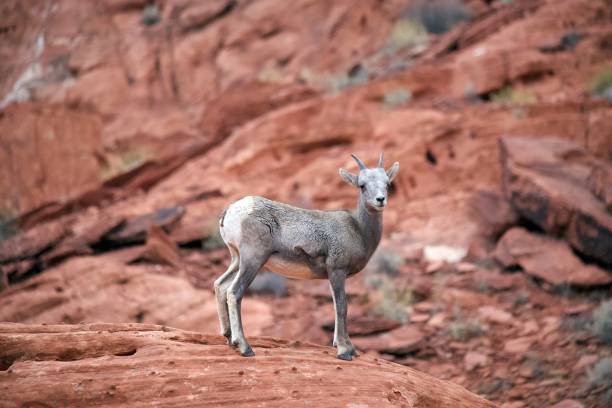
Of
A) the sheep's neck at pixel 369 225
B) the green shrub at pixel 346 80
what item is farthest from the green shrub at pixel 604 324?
the green shrub at pixel 346 80

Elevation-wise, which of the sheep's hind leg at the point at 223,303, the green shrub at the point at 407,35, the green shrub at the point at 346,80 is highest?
the green shrub at the point at 407,35

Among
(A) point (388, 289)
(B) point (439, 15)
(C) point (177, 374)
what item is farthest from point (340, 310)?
(B) point (439, 15)

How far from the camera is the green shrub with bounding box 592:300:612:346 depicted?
30.3 feet

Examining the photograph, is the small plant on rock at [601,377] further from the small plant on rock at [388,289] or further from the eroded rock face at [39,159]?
the eroded rock face at [39,159]

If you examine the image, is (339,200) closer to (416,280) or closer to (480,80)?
(416,280)

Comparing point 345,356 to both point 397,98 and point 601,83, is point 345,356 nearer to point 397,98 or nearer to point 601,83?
point 397,98

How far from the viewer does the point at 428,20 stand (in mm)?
21109

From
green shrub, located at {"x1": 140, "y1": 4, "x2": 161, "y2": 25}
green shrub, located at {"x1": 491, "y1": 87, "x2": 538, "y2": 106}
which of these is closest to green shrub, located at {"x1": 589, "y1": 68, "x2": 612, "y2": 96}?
green shrub, located at {"x1": 491, "y1": 87, "x2": 538, "y2": 106}

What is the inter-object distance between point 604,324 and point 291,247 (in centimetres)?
568

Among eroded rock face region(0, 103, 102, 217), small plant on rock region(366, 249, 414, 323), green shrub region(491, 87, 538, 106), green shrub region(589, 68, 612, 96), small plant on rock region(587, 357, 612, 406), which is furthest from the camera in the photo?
eroded rock face region(0, 103, 102, 217)

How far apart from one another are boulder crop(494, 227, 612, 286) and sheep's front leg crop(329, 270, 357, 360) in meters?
5.91

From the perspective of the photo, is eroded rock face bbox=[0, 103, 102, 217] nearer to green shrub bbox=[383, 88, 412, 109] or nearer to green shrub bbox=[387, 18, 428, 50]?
green shrub bbox=[383, 88, 412, 109]

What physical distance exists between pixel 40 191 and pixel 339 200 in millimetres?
9802

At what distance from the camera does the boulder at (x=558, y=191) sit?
10.7m
